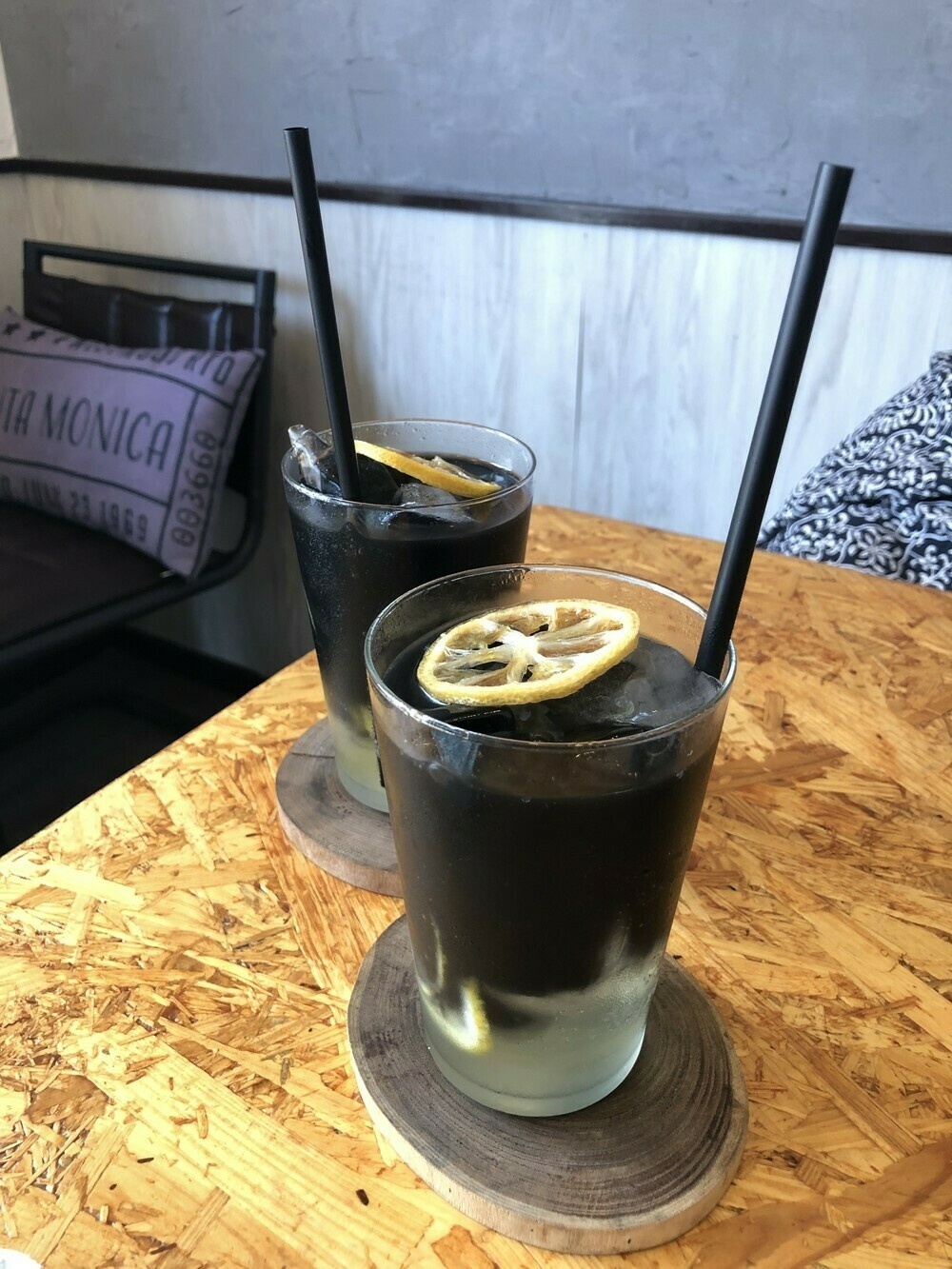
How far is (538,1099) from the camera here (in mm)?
488

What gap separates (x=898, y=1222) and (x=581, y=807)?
244 mm

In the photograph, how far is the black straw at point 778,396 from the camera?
375 mm

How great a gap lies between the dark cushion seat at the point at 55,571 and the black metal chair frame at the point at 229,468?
0.07ft

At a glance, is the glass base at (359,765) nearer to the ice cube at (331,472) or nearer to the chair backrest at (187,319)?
the ice cube at (331,472)

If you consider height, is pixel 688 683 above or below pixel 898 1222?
above

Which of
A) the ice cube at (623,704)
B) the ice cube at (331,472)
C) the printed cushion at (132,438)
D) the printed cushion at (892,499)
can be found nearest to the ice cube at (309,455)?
the ice cube at (331,472)

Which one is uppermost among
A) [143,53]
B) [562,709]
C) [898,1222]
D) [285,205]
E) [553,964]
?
[143,53]

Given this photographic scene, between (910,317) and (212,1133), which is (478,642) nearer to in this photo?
(212,1133)

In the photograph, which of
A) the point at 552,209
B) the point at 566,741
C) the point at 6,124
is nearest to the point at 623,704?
the point at 566,741

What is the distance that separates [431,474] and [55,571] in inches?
52.7

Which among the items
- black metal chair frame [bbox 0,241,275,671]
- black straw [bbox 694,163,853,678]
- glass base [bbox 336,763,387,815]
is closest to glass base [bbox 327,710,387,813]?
glass base [bbox 336,763,387,815]

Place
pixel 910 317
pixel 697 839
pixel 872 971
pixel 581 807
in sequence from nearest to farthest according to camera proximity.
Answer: pixel 581 807 → pixel 872 971 → pixel 697 839 → pixel 910 317

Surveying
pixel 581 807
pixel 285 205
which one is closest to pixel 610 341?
pixel 285 205

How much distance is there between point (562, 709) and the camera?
0.45m
